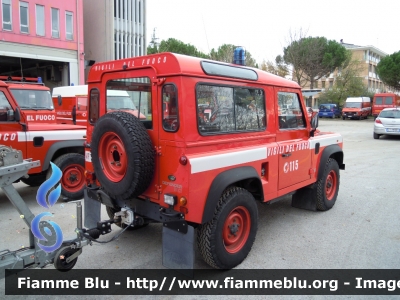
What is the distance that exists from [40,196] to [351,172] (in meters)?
A: 8.24

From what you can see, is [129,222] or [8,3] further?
[8,3]

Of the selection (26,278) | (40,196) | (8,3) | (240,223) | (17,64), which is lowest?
(26,278)

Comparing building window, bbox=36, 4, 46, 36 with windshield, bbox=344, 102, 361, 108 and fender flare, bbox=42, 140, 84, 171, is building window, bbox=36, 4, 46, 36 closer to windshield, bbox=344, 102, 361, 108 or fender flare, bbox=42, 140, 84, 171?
fender flare, bbox=42, 140, 84, 171

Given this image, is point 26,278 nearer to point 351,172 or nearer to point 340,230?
point 340,230

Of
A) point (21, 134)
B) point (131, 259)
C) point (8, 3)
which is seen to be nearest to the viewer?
point (131, 259)

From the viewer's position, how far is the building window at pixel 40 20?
795 inches

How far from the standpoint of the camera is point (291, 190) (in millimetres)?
4691

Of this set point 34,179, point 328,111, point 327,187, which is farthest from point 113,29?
point 327,187

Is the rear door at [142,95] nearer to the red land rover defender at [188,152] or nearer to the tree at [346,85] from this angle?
the red land rover defender at [188,152]

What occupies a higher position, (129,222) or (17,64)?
(17,64)

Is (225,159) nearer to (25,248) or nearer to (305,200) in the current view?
(25,248)

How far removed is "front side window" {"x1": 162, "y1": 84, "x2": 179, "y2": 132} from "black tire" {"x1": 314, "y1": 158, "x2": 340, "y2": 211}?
10.4ft

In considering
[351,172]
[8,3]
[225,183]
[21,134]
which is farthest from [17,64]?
[225,183]

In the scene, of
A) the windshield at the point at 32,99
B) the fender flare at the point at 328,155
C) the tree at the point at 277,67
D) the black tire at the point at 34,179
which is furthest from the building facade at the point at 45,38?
the fender flare at the point at 328,155
